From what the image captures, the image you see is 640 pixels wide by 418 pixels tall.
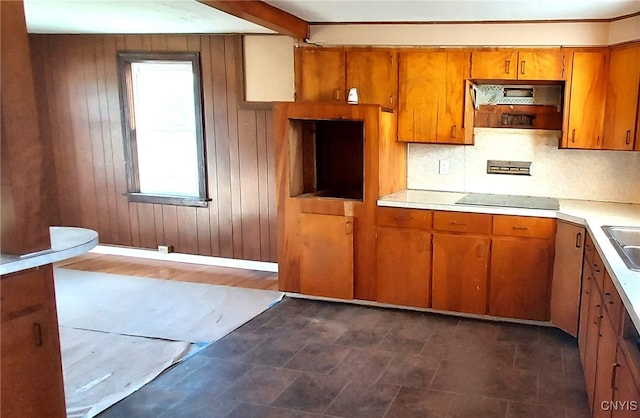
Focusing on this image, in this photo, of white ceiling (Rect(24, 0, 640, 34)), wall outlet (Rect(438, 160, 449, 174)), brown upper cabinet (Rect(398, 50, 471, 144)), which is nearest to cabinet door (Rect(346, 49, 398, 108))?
brown upper cabinet (Rect(398, 50, 471, 144))

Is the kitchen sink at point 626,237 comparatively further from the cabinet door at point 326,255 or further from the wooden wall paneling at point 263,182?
the wooden wall paneling at point 263,182

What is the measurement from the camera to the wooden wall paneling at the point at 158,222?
565 centimetres

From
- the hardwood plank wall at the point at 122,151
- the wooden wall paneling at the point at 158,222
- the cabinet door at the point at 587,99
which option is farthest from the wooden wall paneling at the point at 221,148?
the cabinet door at the point at 587,99

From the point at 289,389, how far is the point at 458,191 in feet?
7.54

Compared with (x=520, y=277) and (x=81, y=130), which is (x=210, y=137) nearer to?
(x=81, y=130)

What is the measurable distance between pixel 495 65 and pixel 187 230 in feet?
10.9

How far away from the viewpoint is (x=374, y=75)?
169 inches

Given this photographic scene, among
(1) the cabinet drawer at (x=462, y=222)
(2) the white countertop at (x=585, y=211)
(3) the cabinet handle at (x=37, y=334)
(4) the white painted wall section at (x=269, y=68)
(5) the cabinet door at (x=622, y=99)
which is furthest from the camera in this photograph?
(4) the white painted wall section at (x=269, y=68)

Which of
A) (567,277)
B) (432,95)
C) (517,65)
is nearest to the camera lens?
(567,277)

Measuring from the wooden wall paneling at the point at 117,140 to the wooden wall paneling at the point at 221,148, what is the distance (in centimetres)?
107

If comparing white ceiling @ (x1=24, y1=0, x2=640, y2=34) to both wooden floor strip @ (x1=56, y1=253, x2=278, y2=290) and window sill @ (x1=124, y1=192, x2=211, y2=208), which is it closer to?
window sill @ (x1=124, y1=192, x2=211, y2=208)

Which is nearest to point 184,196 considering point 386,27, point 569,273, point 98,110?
point 98,110

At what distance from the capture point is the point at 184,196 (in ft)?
18.1

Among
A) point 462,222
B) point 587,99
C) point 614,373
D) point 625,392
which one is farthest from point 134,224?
point 625,392
